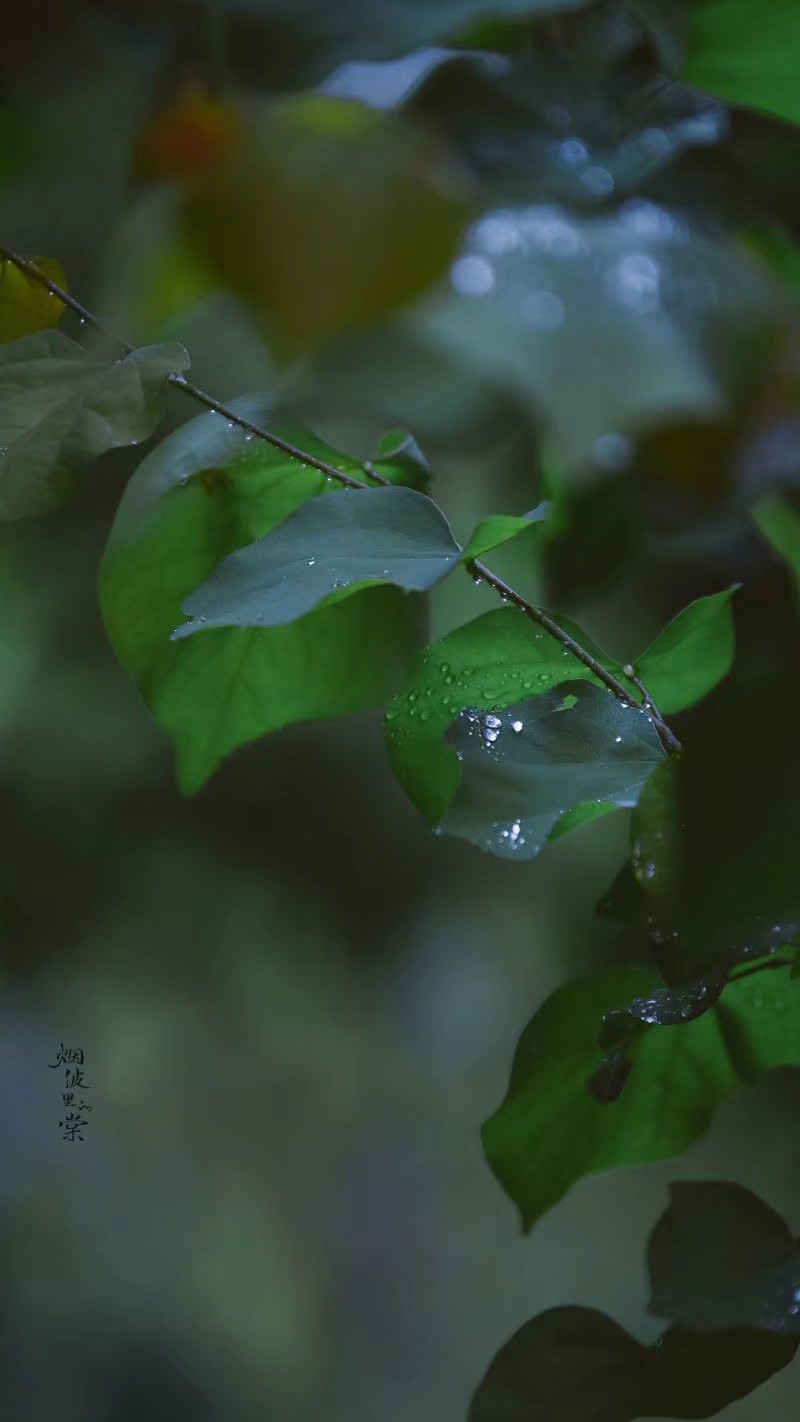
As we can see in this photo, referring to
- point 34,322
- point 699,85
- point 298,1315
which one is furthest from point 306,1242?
point 699,85

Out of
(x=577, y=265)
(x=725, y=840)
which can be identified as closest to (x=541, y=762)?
(x=725, y=840)

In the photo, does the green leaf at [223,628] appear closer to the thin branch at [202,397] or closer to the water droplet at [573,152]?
the thin branch at [202,397]

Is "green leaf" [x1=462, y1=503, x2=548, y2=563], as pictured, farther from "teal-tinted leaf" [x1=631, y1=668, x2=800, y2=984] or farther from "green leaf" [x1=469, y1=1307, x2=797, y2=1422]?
"green leaf" [x1=469, y1=1307, x2=797, y2=1422]

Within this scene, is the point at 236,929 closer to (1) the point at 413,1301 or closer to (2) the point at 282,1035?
(2) the point at 282,1035

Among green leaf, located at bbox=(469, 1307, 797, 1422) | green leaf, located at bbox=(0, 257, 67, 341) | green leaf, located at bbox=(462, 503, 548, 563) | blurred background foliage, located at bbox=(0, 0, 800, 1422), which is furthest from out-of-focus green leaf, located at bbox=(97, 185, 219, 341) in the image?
green leaf, located at bbox=(469, 1307, 797, 1422)

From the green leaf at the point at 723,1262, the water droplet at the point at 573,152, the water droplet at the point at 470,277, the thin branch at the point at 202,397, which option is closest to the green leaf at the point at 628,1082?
the green leaf at the point at 723,1262

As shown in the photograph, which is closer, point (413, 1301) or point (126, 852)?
point (413, 1301)

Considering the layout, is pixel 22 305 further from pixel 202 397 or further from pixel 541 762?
pixel 541 762
